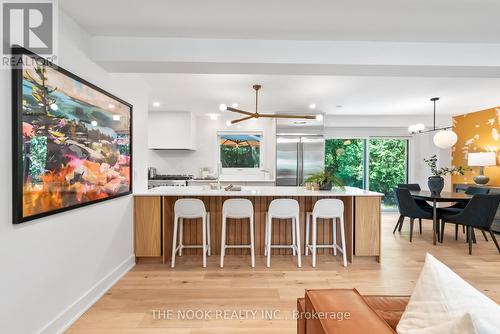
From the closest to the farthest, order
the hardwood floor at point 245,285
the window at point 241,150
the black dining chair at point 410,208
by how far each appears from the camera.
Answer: the hardwood floor at point 245,285 → the black dining chair at point 410,208 → the window at point 241,150

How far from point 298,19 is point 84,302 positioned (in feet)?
9.76

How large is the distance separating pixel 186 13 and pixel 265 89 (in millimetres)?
2114

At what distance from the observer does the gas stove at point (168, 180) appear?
5.43m

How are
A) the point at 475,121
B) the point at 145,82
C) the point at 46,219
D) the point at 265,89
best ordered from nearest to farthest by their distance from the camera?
the point at 46,219
the point at 145,82
the point at 265,89
the point at 475,121

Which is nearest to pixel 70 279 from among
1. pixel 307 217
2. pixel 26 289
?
pixel 26 289

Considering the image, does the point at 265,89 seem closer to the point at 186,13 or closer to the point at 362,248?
the point at 186,13

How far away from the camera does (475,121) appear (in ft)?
18.2

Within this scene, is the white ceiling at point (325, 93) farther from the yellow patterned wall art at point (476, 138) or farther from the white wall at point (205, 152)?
the white wall at point (205, 152)

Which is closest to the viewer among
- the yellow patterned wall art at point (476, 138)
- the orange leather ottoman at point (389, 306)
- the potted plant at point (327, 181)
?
the orange leather ottoman at point (389, 306)

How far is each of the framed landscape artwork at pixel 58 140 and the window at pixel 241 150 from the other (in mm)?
3578

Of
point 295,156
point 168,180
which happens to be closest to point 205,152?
point 168,180

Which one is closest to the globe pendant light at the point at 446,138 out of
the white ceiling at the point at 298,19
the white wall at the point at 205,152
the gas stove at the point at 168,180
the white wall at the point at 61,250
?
the white ceiling at the point at 298,19

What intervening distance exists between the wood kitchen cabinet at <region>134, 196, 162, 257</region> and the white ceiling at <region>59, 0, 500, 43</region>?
1.88 m

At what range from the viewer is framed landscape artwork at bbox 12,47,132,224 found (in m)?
1.59
